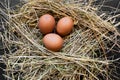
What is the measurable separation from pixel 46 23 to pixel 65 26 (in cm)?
8

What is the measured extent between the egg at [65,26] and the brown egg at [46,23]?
0.03m

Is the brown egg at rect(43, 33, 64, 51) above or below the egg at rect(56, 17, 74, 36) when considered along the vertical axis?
below

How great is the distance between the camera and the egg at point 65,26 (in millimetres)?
1873

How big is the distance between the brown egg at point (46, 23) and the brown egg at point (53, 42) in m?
0.05

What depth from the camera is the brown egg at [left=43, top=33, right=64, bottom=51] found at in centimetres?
183

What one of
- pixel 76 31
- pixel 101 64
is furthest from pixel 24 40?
pixel 101 64

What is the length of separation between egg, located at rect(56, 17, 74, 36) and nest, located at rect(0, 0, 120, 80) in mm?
32

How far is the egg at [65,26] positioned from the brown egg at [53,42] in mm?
47

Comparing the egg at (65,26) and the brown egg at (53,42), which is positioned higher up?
the egg at (65,26)

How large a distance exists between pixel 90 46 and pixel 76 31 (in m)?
0.11

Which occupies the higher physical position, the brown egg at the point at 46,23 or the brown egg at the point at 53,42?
the brown egg at the point at 46,23

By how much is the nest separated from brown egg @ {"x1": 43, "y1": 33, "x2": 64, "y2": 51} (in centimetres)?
2

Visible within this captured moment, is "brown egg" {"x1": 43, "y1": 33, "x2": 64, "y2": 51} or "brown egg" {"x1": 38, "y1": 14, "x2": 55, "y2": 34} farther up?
"brown egg" {"x1": 38, "y1": 14, "x2": 55, "y2": 34}

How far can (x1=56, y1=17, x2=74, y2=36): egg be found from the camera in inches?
73.7
